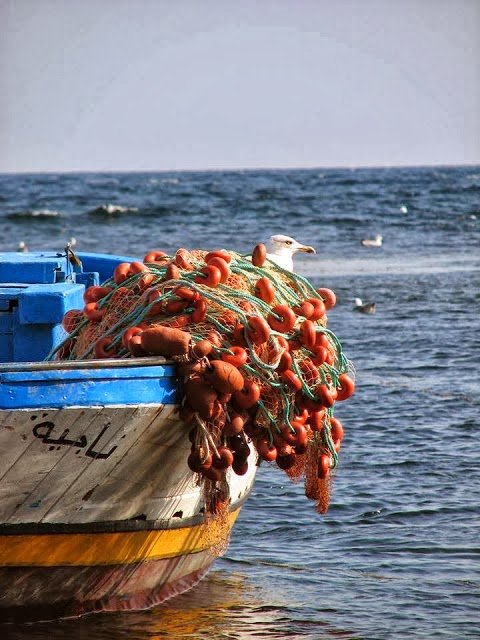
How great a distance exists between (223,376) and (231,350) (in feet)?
0.62

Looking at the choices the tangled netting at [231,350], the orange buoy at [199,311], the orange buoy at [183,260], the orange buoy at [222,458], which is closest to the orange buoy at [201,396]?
the tangled netting at [231,350]

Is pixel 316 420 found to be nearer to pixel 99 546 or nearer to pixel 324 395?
pixel 324 395

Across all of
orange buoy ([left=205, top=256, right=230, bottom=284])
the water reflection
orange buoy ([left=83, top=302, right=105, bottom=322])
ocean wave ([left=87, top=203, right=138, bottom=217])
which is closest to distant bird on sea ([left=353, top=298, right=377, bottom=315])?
the water reflection

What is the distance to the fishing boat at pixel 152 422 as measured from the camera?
19.5ft

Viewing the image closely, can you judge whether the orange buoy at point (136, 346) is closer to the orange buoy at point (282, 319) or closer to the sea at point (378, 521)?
the orange buoy at point (282, 319)

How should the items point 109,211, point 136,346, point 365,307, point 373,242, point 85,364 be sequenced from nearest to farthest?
point 85,364 < point 136,346 < point 365,307 < point 373,242 < point 109,211

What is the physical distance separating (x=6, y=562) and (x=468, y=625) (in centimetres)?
256

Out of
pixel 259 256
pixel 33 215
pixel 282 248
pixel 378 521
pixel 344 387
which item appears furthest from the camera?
pixel 33 215

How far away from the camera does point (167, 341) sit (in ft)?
19.7

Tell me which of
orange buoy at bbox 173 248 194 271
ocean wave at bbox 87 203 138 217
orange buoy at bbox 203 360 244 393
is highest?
orange buoy at bbox 173 248 194 271

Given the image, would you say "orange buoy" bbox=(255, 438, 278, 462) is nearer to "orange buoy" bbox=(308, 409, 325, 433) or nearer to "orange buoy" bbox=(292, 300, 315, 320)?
"orange buoy" bbox=(308, 409, 325, 433)

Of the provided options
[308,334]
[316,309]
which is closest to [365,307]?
[316,309]

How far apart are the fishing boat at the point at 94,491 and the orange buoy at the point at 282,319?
0.60 m

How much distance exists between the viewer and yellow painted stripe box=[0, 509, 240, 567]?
6.24 metres
